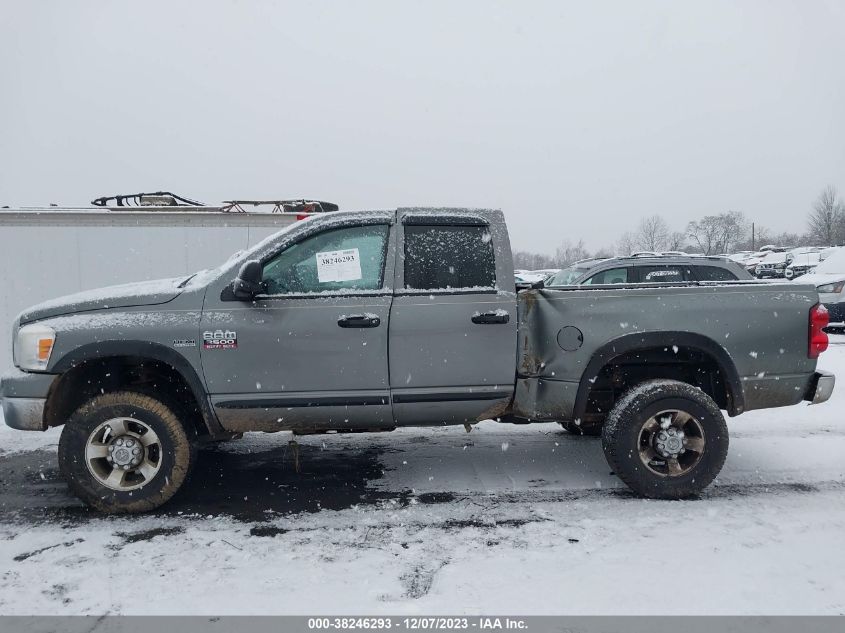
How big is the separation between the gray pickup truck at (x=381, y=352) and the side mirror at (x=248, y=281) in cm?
1

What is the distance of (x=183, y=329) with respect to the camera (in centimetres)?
359

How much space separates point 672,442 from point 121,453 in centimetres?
367

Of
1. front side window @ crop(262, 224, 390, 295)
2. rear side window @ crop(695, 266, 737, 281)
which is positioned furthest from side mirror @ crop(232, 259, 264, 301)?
rear side window @ crop(695, 266, 737, 281)

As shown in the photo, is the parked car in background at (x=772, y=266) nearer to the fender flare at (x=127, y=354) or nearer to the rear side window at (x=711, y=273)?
the rear side window at (x=711, y=273)

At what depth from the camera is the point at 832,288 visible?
42.6ft

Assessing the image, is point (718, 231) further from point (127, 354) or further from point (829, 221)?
point (127, 354)

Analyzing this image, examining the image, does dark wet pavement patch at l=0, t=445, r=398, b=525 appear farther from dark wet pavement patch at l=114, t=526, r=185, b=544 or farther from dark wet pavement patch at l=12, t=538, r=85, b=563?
dark wet pavement patch at l=12, t=538, r=85, b=563

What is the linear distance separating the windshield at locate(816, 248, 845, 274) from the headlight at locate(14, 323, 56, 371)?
16.3 meters

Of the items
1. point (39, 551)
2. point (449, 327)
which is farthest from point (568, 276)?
point (39, 551)

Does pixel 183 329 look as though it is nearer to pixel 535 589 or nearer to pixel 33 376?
pixel 33 376

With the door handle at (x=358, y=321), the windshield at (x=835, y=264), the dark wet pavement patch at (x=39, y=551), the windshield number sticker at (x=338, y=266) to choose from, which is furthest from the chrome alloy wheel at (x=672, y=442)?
the windshield at (x=835, y=264)

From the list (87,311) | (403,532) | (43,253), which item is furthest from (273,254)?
(43,253)

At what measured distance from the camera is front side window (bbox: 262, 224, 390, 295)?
3.75 metres

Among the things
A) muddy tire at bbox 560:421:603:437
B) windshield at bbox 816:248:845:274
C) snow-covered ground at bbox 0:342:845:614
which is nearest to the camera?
snow-covered ground at bbox 0:342:845:614
